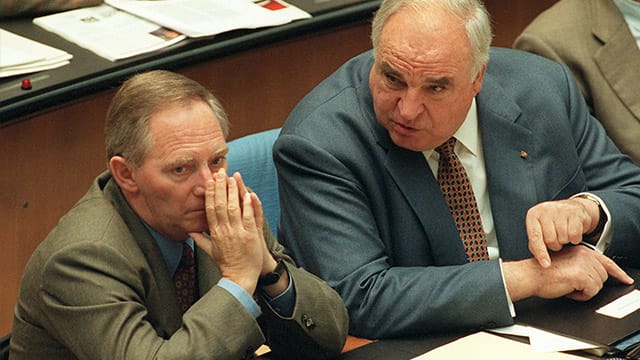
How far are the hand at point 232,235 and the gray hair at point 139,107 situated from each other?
16 cm

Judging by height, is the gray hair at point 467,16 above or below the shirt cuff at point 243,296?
above

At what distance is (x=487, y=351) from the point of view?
7.59 ft

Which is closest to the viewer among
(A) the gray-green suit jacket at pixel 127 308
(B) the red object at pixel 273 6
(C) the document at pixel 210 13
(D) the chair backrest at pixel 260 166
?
(A) the gray-green suit jacket at pixel 127 308

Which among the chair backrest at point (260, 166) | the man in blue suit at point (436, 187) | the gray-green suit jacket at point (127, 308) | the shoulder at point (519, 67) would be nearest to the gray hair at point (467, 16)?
the man in blue suit at point (436, 187)

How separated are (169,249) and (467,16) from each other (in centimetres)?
85

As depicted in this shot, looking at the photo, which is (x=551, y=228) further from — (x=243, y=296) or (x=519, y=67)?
(x=243, y=296)

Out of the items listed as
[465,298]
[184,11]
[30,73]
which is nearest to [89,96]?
[30,73]

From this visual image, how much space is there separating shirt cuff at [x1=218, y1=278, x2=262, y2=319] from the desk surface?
1203 mm

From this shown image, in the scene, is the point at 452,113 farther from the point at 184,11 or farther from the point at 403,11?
the point at 184,11

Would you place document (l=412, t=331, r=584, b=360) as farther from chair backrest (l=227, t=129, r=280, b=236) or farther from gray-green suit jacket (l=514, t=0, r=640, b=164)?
gray-green suit jacket (l=514, t=0, r=640, b=164)

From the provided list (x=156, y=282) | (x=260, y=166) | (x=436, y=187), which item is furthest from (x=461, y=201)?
(x=156, y=282)

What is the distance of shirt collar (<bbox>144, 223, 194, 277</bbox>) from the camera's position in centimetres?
243

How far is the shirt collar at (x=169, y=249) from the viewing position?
2426 mm

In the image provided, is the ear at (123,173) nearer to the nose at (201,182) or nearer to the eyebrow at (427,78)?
the nose at (201,182)
